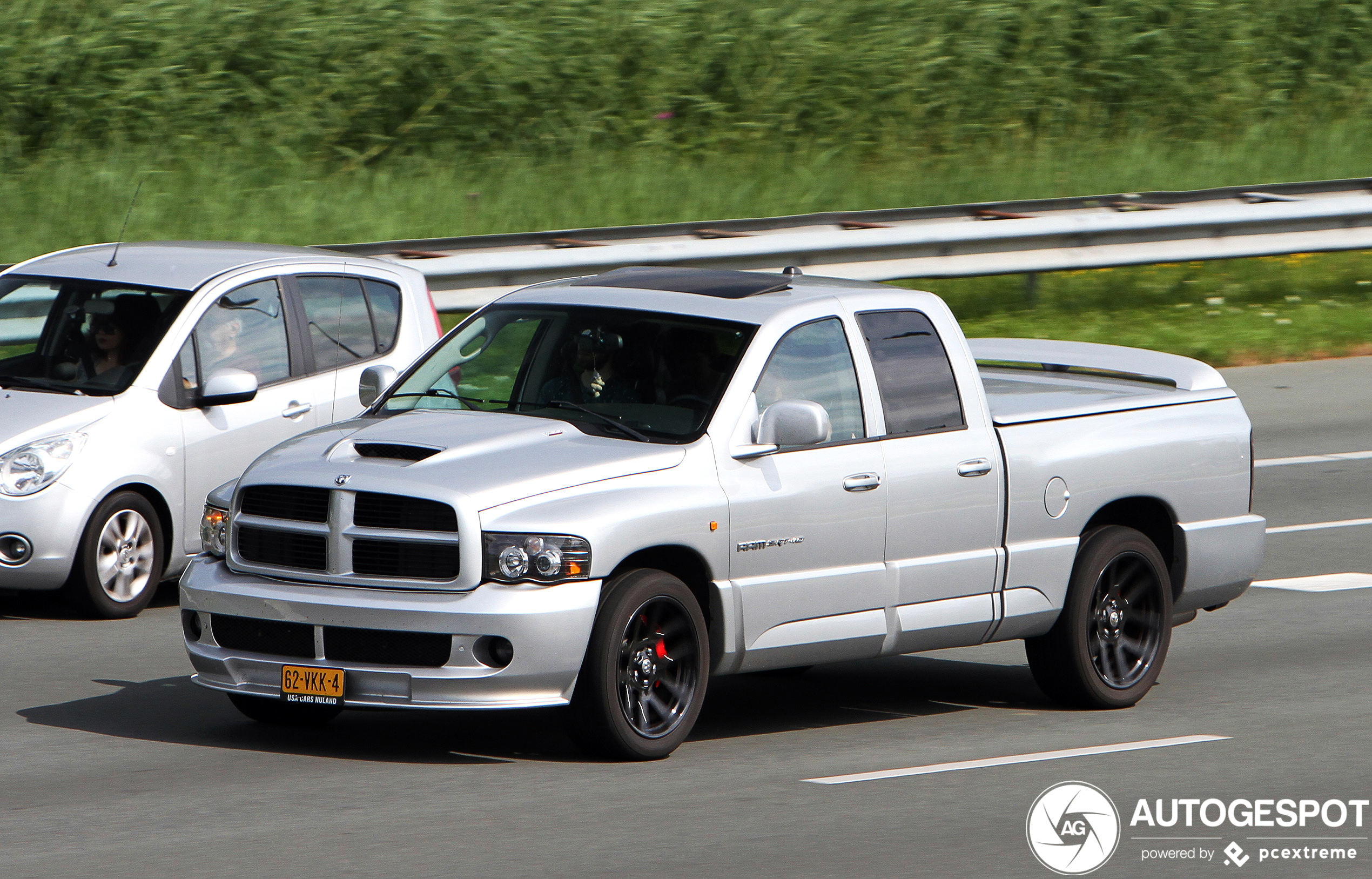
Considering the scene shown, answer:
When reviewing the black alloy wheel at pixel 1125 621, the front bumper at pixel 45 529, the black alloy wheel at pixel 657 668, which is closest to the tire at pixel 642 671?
the black alloy wheel at pixel 657 668

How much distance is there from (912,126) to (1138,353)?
49.2 feet

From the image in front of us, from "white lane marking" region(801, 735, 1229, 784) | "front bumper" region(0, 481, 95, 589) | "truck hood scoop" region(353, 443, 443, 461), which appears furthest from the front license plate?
"front bumper" region(0, 481, 95, 589)

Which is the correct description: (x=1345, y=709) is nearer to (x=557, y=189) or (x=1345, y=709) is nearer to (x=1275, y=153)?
(x=557, y=189)

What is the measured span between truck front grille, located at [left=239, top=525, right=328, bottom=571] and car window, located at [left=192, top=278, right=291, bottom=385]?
3372 millimetres

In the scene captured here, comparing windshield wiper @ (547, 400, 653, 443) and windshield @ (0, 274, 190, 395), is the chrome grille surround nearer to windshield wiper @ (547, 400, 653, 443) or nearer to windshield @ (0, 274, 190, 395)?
windshield wiper @ (547, 400, 653, 443)

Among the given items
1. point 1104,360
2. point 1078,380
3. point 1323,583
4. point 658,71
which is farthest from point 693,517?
point 658,71

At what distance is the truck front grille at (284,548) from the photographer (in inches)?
315

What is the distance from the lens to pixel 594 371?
8.79 meters

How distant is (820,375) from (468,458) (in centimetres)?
163

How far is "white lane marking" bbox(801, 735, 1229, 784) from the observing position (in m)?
8.08

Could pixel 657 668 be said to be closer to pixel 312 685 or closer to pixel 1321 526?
Result: pixel 312 685

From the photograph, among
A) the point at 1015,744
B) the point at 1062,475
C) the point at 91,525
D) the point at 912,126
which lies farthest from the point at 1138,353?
the point at 912,126

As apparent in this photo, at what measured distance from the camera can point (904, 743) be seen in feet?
29.0

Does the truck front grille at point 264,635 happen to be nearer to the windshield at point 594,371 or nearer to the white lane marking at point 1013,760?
the windshield at point 594,371
